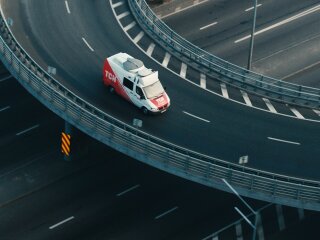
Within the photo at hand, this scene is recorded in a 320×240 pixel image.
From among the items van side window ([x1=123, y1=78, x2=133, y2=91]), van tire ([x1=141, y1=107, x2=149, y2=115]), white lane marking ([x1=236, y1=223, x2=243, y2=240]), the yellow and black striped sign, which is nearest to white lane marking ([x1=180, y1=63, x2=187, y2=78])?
van side window ([x1=123, y1=78, x2=133, y2=91])

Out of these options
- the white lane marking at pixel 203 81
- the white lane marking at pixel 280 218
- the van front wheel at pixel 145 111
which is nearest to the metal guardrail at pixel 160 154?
the van front wheel at pixel 145 111

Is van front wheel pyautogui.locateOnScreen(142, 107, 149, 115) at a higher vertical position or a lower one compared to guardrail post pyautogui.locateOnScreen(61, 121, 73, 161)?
higher

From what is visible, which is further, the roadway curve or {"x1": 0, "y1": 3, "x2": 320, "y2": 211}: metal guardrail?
the roadway curve

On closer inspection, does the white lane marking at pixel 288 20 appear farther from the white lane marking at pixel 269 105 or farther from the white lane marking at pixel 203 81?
the white lane marking at pixel 269 105

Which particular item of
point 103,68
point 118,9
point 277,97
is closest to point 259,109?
point 277,97

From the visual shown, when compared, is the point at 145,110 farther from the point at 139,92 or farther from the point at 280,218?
the point at 280,218

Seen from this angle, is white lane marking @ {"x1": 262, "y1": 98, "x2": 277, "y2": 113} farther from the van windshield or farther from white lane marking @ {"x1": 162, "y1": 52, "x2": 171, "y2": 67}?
the van windshield
